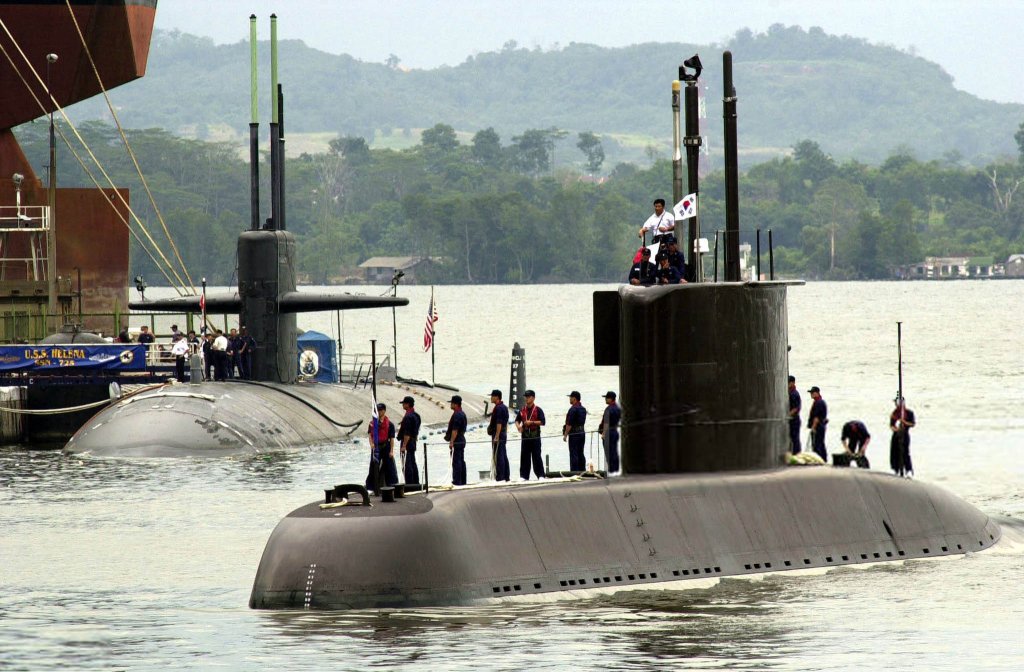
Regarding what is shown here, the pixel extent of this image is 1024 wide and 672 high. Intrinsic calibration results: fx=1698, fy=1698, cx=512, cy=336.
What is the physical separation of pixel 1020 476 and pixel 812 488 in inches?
602

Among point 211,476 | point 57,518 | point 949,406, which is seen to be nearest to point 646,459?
point 57,518

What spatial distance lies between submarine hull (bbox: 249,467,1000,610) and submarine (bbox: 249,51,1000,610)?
2 cm

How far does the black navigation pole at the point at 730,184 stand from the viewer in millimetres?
18359


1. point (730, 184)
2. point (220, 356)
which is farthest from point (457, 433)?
point (220, 356)

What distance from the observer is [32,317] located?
150ft

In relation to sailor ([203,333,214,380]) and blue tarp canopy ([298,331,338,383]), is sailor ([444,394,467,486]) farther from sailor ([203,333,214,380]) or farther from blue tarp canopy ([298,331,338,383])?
blue tarp canopy ([298,331,338,383])

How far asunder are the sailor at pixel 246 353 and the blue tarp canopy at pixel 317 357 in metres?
7.73

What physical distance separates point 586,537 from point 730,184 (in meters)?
4.66

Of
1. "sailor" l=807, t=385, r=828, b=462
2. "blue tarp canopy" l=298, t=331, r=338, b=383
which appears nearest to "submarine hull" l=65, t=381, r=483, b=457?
"blue tarp canopy" l=298, t=331, r=338, b=383

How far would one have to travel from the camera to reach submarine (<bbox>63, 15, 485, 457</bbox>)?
3203 centimetres

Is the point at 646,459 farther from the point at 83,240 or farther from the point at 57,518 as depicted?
the point at 83,240

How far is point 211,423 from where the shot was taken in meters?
32.3

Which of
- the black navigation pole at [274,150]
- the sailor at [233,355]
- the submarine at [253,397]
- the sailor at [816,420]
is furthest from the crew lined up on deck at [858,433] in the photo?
the sailor at [233,355]

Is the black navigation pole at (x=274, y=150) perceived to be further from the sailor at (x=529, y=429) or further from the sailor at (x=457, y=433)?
the sailor at (x=529, y=429)
